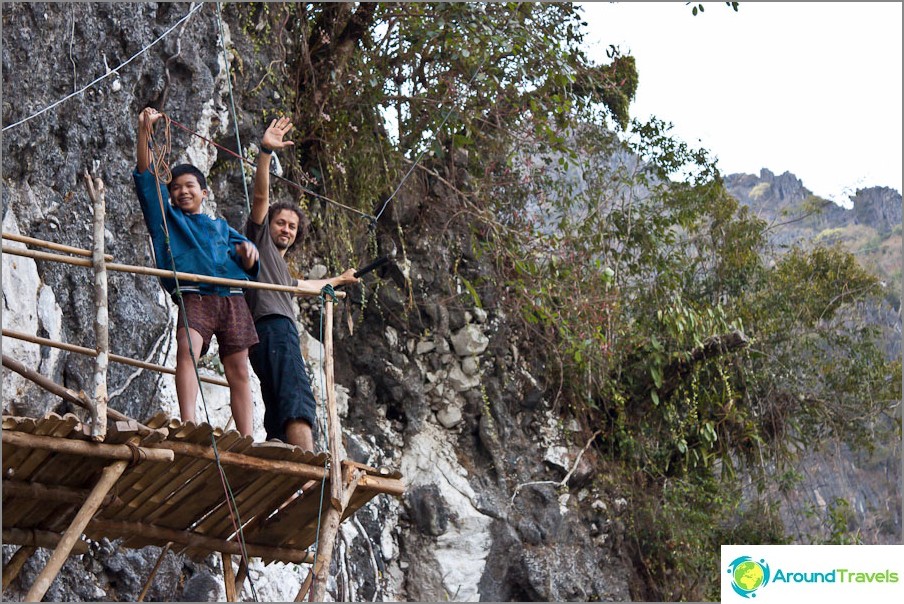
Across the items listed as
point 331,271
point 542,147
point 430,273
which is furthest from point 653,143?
point 331,271

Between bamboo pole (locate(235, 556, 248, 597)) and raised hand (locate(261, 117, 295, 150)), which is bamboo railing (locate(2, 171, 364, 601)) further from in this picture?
raised hand (locate(261, 117, 295, 150))

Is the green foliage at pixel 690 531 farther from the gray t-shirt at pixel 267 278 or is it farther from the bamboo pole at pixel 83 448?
the bamboo pole at pixel 83 448

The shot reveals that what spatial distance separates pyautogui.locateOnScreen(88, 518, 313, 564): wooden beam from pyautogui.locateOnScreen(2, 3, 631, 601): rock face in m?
0.69

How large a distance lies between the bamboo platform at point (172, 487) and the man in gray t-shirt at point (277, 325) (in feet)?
0.87

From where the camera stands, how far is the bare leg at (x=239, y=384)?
15.4 feet

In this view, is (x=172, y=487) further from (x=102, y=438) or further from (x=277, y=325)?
(x=277, y=325)

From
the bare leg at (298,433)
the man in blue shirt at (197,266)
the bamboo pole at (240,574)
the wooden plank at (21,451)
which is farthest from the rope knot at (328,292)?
the bamboo pole at (240,574)

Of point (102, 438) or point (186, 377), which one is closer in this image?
point (102, 438)

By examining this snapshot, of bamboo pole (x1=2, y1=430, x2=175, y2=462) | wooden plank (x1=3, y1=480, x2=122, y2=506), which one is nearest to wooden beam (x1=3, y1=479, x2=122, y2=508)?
wooden plank (x1=3, y1=480, x2=122, y2=506)

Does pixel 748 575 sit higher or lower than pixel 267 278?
lower

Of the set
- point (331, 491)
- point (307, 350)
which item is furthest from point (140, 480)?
point (307, 350)

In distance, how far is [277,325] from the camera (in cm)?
484

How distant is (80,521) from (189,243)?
4.22ft

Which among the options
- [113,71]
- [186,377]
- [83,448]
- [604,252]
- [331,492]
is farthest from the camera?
[604,252]
